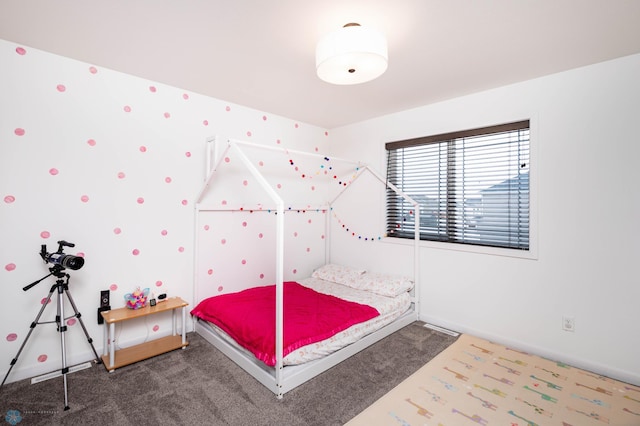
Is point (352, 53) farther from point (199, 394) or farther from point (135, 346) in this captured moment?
point (135, 346)

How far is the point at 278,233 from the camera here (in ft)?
6.81

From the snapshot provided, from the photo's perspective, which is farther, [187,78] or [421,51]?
[187,78]

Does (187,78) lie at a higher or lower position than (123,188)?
higher

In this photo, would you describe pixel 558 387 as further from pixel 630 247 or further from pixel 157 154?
pixel 157 154

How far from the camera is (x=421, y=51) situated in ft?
7.19

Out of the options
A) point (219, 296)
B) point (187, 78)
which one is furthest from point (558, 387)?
point (187, 78)

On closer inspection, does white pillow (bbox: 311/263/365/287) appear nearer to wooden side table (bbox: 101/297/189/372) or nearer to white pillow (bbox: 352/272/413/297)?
white pillow (bbox: 352/272/413/297)

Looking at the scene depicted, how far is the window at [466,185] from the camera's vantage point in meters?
2.80

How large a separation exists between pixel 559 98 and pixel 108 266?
3.86 m

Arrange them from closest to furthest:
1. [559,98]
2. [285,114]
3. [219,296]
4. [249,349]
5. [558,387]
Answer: [558,387], [249,349], [559,98], [219,296], [285,114]

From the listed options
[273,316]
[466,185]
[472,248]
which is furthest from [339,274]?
[466,185]

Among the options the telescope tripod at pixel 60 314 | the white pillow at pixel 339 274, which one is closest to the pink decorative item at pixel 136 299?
the telescope tripod at pixel 60 314

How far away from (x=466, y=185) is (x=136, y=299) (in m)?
3.14

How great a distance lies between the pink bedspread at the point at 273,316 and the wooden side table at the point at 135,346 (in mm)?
282
